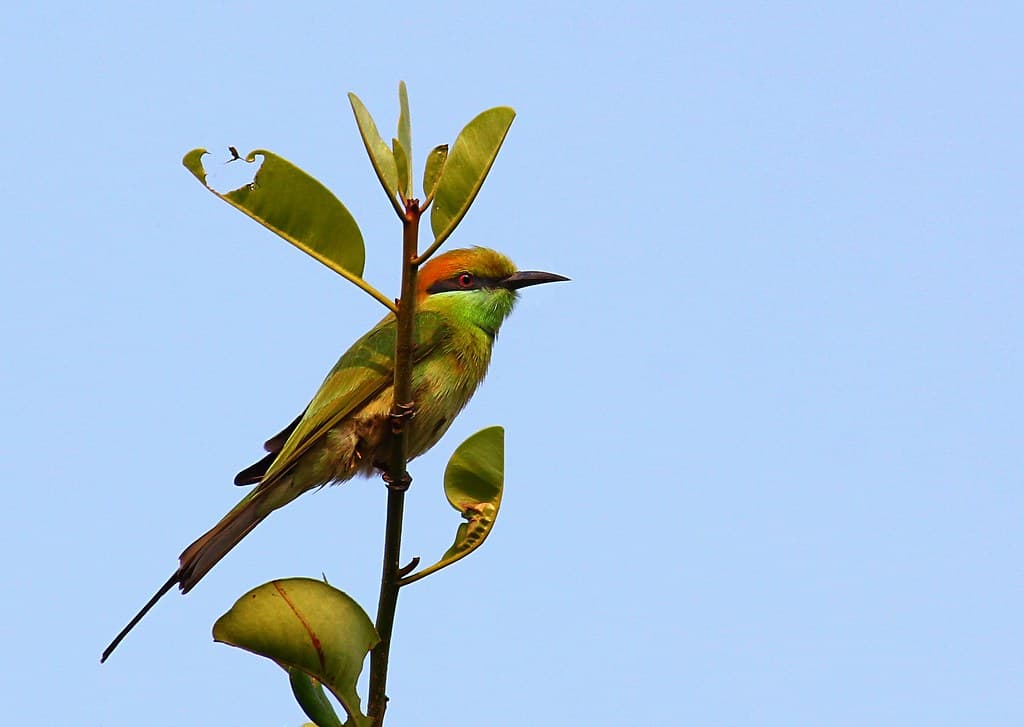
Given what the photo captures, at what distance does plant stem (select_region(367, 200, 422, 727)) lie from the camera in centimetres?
137

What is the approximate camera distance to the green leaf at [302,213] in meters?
1.45

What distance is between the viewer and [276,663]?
141cm

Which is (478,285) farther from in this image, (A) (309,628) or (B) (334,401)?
(A) (309,628)

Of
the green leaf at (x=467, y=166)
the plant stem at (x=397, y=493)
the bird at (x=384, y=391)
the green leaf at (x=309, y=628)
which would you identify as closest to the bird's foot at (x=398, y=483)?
the plant stem at (x=397, y=493)

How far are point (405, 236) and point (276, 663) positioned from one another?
0.51 meters

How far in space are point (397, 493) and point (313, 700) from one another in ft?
0.85

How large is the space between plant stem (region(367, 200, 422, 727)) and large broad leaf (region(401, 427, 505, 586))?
84 millimetres

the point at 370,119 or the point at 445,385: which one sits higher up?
the point at 445,385

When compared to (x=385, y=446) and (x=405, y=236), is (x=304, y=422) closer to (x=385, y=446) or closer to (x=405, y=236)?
(x=385, y=446)

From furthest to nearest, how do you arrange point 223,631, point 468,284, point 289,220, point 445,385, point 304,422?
1. point 468,284
2. point 445,385
3. point 304,422
4. point 289,220
5. point 223,631

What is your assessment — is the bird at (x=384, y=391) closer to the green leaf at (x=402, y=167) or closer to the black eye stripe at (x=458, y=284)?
the black eye stripe at (x=458, y=284)

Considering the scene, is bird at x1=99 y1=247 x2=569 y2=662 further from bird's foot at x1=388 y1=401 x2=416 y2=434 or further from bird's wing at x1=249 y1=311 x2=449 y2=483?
bird's foot at x1=388 y1=401 x2=416 y2=434

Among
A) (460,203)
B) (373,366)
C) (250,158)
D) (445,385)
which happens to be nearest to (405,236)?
(460,203)

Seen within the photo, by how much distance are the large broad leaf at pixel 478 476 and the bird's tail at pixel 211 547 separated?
53 cm
